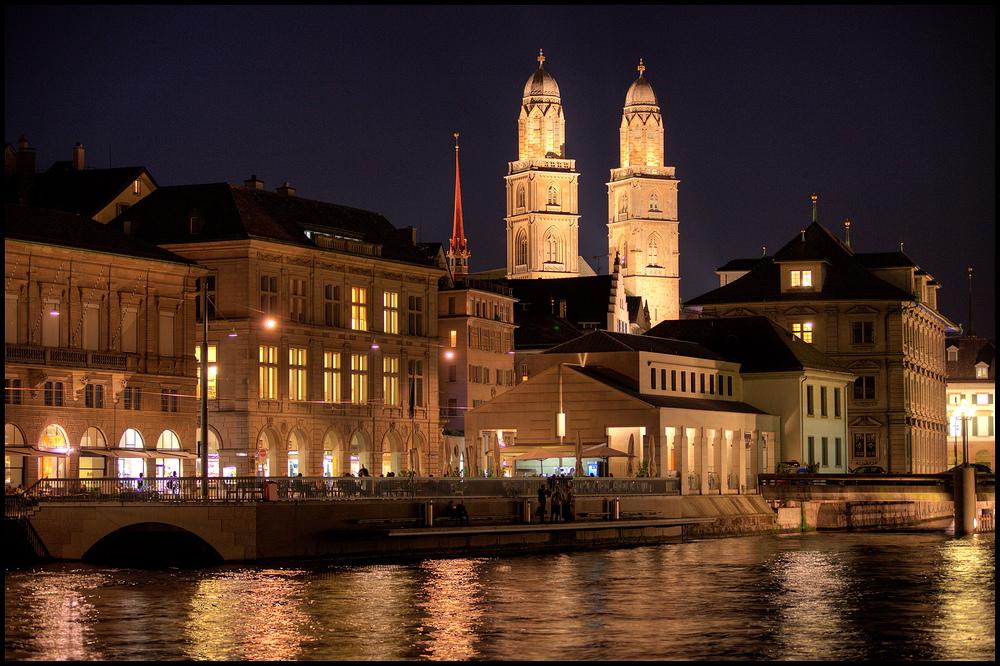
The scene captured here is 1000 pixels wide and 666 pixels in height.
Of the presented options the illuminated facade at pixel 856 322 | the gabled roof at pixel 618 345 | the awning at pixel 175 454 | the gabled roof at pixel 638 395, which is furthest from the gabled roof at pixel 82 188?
the illuminated facade at pixel 856 322

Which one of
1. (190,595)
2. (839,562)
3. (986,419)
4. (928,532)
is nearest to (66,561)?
(190,595)

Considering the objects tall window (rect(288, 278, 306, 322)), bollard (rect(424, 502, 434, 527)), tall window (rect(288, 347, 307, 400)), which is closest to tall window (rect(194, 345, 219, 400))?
tall window (rect(288, 347, 307, 400))

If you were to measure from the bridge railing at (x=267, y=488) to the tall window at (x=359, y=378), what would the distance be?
91.9 ft

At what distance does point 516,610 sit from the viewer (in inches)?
1866

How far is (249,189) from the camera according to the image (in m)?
98.8

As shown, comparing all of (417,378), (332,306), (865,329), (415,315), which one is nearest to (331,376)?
(332,306)

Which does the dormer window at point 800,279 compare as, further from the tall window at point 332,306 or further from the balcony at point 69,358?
the balcony at point 69,358

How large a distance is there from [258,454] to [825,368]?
36.9 meters

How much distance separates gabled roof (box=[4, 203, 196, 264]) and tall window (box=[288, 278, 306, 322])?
1098 cm

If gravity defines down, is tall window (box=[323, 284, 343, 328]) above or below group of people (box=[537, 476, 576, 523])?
above

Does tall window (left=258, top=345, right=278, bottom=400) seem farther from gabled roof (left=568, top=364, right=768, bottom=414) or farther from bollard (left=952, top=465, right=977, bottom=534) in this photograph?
bollard (left=952, top=465, right=977, bottom=534)

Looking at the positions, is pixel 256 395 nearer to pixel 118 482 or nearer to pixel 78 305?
pixel 78 305

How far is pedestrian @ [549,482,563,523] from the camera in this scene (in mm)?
72625

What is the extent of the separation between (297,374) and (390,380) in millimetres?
8804
